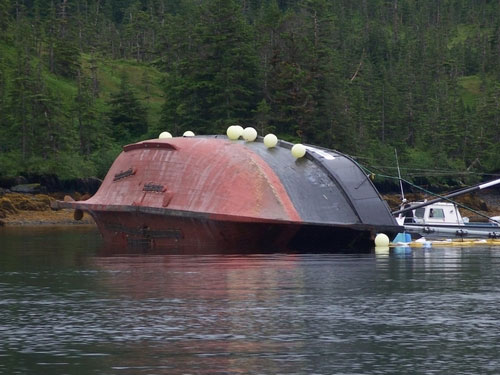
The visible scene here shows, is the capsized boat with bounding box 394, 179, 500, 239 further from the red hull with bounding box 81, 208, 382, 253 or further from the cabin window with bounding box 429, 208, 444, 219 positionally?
the red hull with bounding box 81, 208, 382, 253

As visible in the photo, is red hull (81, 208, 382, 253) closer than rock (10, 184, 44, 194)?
Yes

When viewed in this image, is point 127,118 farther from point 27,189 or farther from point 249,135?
point 249,135

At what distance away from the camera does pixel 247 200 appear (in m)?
53.5

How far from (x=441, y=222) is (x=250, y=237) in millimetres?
19717

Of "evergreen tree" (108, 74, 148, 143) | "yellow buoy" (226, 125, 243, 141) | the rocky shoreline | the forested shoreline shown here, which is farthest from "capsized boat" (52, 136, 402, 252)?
"evergreen tree" (108, 74, 148, 143)

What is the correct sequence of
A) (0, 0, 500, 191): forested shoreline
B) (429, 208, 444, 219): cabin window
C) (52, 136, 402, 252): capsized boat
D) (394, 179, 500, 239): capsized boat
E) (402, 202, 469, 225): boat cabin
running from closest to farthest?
(52, 136, 402, 252): capsized boat → (394, 179, 500, 239): capsized boat → (402, 202, 469, 225): boat cabin → (429, 208, 444, 219): cabin window → (0, 0, 500, 191): forested shoreline

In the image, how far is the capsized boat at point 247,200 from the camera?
173ft

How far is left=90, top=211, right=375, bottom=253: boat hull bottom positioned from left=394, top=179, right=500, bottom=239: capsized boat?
8247mm

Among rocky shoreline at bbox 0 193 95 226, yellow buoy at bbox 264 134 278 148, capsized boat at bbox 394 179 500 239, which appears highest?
yellow buoy at bbox 264 134 278 148

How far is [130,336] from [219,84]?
9176 cm

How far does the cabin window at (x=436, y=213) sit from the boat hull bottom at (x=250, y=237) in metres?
16.0

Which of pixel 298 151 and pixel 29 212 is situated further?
pixel 29 212

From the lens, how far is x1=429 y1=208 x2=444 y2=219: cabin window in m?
70.1

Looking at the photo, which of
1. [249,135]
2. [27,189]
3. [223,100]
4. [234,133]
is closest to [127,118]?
[223,100]
